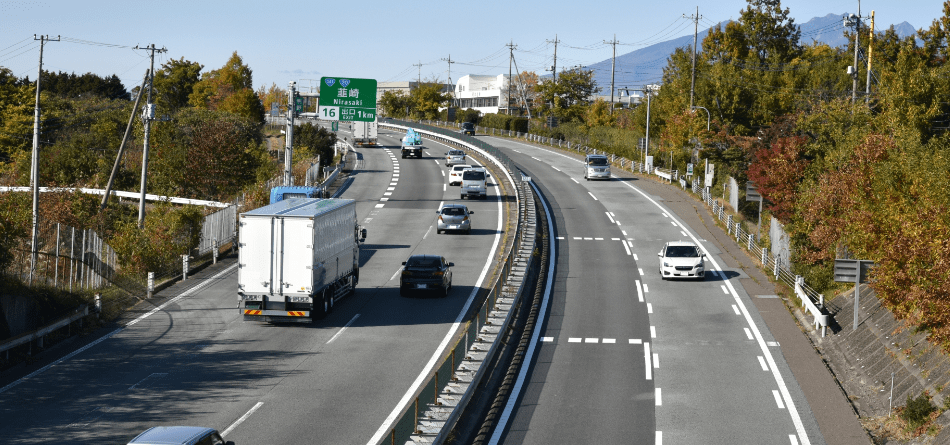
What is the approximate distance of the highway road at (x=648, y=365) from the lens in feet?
59.7

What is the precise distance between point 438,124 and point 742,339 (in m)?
118

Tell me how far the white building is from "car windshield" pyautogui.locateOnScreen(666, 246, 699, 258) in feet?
412

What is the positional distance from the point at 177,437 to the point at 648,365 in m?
14.5

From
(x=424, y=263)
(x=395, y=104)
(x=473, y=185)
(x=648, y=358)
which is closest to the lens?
(x=648, y=358)

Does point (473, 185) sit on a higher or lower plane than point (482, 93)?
lower

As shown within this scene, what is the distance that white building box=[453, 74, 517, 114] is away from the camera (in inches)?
6540

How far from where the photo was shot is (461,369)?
19.6 m

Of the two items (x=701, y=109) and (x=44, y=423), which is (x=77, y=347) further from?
(x=701, y=109)

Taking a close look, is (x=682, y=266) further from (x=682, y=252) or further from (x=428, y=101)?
(x=428, y=101)

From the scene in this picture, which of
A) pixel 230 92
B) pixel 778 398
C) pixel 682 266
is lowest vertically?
pixel 778 398

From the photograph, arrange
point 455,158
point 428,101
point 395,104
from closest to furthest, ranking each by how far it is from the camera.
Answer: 1. point 455,158
2. point 428,101
3. point 395,104

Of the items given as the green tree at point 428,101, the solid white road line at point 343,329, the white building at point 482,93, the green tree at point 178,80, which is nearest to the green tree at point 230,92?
the green tree at point 178,80

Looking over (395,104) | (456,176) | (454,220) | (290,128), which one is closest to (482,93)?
(395,104)

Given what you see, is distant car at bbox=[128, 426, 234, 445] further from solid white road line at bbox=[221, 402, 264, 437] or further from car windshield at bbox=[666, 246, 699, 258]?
car windshield at bbox=[666, 246, 699, 258]
